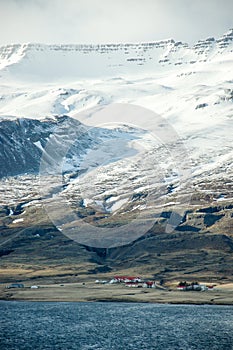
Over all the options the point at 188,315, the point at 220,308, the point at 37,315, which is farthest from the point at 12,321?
the point at 220,308

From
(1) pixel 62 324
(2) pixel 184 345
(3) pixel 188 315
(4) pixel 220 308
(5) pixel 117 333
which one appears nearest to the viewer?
(2) pixel 184 345

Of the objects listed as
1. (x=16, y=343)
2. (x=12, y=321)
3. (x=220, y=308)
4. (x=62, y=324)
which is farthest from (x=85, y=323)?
(x=220, y=308)

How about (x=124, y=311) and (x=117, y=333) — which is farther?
(x=124, y=311)

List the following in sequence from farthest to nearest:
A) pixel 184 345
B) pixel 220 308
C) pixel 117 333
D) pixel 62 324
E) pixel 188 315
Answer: pixel 220 308, pixel 188 315, pixel 62 324, pixel 117 333, pixel 184 345

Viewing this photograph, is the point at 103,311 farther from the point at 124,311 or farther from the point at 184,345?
the point at 184,345

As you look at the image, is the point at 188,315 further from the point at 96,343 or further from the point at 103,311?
the point at 96,343

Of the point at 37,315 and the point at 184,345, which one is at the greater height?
the point at 37,315
